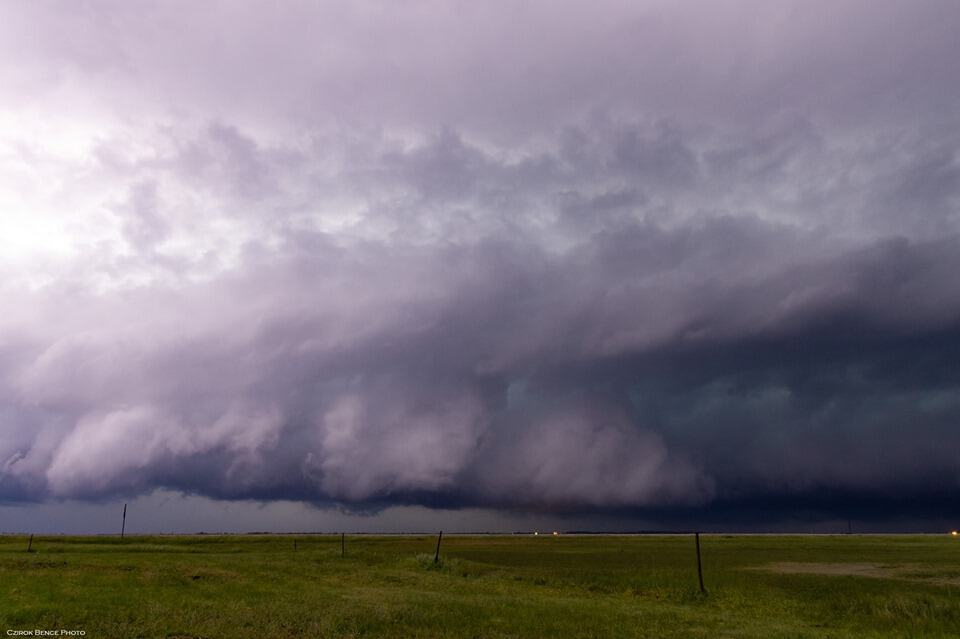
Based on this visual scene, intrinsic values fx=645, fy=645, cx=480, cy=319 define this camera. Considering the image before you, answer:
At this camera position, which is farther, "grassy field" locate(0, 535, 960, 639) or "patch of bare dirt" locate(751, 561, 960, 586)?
"patch of bare dirt" locate(751, 561, 960, 586)

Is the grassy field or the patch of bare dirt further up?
the grassy field

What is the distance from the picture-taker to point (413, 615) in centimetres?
2777

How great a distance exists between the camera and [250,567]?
51.6 meters

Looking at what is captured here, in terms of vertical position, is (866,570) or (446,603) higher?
(446,603)

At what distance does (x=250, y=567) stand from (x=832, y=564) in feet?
196

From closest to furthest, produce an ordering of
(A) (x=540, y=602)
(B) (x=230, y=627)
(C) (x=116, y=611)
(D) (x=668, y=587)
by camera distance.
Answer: (B) (x=230, y=627), (C) (x=116, y=611), (A) (x=540, y=602), (D) (x=668, y=587)

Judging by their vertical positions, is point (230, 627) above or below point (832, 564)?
above

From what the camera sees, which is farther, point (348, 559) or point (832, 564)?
point (832, 564)

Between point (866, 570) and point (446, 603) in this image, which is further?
point (866, 570)

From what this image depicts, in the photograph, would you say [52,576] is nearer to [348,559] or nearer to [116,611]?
[116,611]

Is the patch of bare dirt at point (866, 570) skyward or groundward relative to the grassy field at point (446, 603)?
groundward

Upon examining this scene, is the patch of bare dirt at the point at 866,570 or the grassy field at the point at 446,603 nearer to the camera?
the grassy field at the point at 446,603

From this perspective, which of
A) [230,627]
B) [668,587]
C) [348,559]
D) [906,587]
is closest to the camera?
[230,627]

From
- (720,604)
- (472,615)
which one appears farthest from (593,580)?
(472,615)
